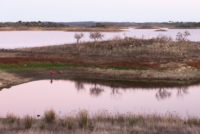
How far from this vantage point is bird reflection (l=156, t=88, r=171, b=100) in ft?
58.2

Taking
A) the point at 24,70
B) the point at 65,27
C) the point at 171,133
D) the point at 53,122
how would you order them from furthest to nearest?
1. the point at 65,27
2. the point at 24,70
3. the point at 53,122
4. the point at 171,133

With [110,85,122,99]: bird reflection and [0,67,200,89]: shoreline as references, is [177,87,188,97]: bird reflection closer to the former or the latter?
[0,67,200,89]: shoreline

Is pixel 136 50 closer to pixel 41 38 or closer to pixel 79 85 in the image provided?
pixel 79 85

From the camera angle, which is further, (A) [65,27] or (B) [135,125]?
(A) [65,27]

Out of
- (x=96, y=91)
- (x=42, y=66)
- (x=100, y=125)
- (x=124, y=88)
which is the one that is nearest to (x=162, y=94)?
(x=124, y=88)

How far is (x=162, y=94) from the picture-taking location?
18.6 meters

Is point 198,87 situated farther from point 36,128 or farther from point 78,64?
point 36,128

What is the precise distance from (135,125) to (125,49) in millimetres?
25687

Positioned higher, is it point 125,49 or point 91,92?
point 125,49

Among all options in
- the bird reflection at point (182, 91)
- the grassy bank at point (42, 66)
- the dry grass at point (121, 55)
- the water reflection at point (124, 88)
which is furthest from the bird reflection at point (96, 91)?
the bird reflection at point (182, 91)

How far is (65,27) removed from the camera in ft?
376

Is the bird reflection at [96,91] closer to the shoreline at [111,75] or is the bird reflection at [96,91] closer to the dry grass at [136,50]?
the shoreline at [111,75]

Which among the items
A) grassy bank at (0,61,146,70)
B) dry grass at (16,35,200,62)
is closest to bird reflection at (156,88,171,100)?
grassy bank at (0,61,146,70)

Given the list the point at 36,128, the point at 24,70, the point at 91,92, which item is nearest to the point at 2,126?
the point at 36,128
